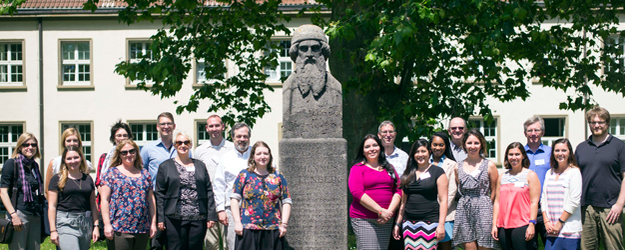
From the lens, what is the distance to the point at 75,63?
23.7m

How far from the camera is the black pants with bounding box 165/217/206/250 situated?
663 centimetres

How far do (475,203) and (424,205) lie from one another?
53 cm

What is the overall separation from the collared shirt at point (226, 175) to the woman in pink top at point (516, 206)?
2717mm

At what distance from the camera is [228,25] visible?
1361 centimetres

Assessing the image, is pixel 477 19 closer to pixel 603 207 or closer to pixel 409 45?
pixel 409 45

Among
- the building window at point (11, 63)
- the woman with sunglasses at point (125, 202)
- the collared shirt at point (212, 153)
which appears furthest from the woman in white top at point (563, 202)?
the building window at point (11, 63)

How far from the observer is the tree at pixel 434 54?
31.5 ft

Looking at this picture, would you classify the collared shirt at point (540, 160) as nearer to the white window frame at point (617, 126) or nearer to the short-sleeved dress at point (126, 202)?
the short-sleeved dress at point (126, 202)

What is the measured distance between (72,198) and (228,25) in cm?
753

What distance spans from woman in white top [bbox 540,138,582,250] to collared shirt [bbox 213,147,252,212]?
319 cm

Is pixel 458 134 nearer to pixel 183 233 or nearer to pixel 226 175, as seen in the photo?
pixel 226 175

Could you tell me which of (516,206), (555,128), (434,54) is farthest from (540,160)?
(555,128)

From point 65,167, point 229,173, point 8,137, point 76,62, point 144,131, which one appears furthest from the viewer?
point 8,137

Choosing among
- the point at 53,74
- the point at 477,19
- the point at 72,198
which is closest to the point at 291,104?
the point at 72,198
